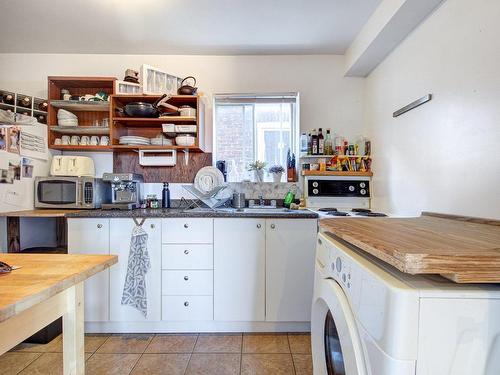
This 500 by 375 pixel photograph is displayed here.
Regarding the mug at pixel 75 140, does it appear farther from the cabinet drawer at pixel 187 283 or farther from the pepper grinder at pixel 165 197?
the cabinet drawer at pixel 187 283

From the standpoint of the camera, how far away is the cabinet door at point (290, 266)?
1973 millimetres

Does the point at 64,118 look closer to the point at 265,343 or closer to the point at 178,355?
the point at 178,355

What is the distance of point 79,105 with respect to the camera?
2.40 meters

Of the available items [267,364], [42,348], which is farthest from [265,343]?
[42,348]

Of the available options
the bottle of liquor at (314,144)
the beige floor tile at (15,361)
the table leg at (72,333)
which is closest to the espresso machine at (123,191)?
the beige floor tile at (15,361)

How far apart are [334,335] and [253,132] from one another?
76.2 inches

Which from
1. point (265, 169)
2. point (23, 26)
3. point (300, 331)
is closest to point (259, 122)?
point (265, 169)

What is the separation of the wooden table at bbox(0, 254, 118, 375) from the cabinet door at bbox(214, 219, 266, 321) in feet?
3.36

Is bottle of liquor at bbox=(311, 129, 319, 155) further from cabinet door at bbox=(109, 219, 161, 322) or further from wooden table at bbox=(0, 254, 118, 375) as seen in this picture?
wooden table at bbox=(0, 254, 118, 375)

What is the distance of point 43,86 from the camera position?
2559 mm

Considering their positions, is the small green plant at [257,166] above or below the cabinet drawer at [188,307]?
above

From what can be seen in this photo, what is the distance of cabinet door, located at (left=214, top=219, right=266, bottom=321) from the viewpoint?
197 centimetres

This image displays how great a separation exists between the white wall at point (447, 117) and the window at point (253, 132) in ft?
2.85

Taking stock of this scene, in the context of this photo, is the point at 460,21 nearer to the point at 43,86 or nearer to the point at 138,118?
the point at 138,118
